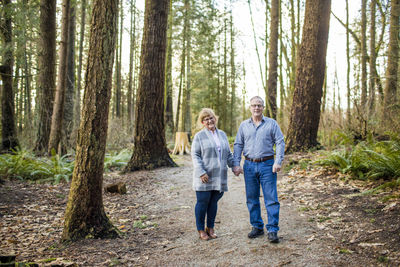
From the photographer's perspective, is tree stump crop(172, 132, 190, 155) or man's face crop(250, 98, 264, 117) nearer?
man's face crop(250, 98, 264, 117)

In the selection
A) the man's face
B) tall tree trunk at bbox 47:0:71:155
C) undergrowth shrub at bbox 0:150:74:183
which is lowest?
undergrowth shrub at bbox 0:150:74:183

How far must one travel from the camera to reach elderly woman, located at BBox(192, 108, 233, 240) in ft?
13.5

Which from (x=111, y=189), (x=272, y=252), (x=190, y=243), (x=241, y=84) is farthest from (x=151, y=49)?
(x=241, y=84)

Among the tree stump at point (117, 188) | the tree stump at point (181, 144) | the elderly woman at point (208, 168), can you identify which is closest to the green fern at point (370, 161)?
the elderly woman at point (208, 168)

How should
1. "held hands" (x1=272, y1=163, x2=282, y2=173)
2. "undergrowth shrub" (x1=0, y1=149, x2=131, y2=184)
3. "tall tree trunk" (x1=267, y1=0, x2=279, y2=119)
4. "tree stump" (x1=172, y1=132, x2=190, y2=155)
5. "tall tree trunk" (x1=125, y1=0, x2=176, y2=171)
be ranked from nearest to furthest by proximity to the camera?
"held hands" (x1=272, y1=163, x2=282, y2=173), "undergrowth shrub" (x1=0, y1=149, x2=131, y2=184), "tall tree trunk" (x1=125, y1=0, x2=176, y2=171), "tree stump" (x1=172, y1=132, x2=190, y2=155), "tall tree trunk" (x1=267, y1=0, x2=279, y2=119)

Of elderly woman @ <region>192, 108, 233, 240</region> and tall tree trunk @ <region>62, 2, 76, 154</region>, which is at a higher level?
tall tree trunk @ <region>62, 2, 76, 154</region>

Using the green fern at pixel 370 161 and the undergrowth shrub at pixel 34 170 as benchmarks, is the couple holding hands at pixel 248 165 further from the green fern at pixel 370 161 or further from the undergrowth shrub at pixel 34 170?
the undergrowth shrub at pixel 34 170

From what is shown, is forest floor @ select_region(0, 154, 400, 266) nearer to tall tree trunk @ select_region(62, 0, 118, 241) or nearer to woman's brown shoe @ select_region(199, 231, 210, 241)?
woman's brown shoe @ select_region(199, 231, 210, 241)

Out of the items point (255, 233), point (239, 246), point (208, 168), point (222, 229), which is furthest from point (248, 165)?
point (222, 229)

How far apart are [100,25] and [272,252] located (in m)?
3.70

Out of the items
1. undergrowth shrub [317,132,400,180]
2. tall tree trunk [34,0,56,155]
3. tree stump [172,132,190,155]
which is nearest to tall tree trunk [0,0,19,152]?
tall tree trunk [34,0,56,155]

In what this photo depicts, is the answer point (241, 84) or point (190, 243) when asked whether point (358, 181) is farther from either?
point (241, 84)

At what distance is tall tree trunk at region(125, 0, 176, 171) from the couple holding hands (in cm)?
509

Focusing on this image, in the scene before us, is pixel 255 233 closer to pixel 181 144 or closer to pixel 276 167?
pixel 276 167
